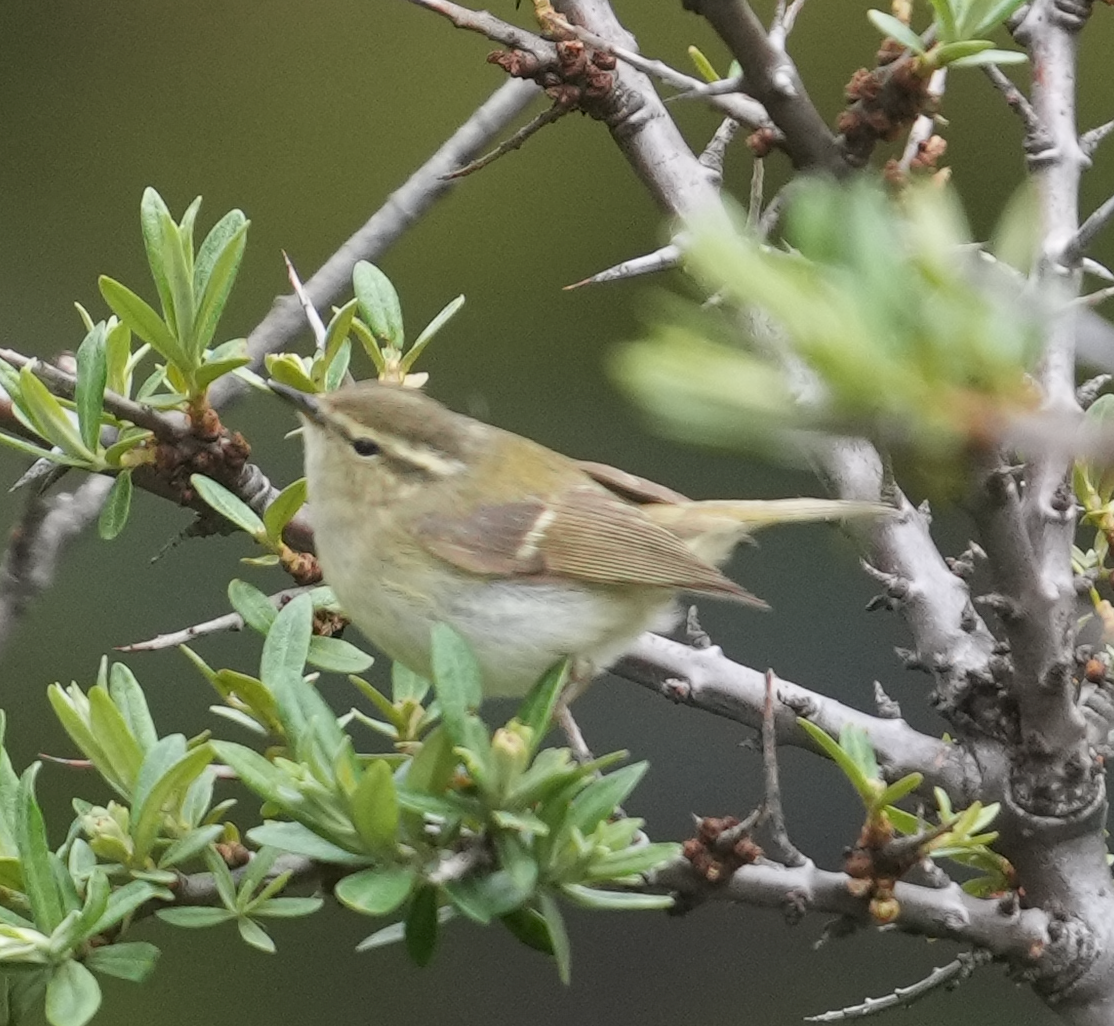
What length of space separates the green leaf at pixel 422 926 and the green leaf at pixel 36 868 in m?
0.22

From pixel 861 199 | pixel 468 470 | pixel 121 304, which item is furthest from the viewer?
pixel 468 470

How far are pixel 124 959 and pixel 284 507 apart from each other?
0.40 metres

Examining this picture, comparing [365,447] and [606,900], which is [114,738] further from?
[365,447]

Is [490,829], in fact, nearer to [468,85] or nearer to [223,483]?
[223,483]

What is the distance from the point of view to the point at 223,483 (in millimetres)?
1258

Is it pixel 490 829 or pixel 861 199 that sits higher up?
pixel 861 199

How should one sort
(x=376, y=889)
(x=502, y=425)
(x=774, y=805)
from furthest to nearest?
(x=502, y=425) < (x=774, y=805) < (x=376, y=889)

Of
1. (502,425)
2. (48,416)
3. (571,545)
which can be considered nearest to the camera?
(48,416)

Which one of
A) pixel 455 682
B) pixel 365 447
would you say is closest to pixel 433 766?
pixel 455 682

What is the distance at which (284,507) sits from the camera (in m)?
1.20

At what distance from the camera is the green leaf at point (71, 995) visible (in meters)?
0.87

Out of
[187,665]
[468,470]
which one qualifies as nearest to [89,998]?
[468,470]

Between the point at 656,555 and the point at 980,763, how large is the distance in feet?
1.24

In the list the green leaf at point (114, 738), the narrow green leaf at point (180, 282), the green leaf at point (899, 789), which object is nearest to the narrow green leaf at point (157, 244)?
the narrow green leaf at point (180, 282)
